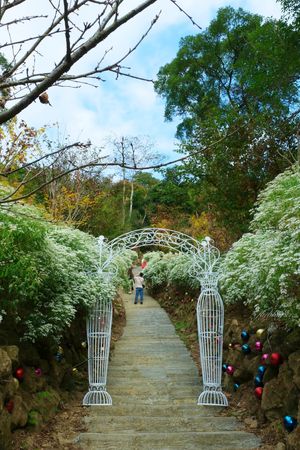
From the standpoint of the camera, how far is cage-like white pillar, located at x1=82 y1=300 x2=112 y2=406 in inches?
214

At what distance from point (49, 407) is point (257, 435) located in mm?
2215

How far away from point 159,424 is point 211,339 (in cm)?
147

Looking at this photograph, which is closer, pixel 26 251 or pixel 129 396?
pixel 26 251

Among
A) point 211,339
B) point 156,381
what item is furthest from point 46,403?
point 211,339

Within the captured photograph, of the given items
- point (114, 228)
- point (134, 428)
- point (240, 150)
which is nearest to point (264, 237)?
point (134, 428)

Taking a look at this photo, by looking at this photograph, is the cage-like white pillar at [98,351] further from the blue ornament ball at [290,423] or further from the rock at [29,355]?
the blue ornament ball at [290,423]

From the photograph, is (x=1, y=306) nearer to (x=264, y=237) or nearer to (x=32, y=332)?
(x=32, y=332)

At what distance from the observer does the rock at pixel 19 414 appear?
383cm

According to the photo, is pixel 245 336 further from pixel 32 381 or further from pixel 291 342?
pixel 32 381

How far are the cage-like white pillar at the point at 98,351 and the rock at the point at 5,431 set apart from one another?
1.87 metres

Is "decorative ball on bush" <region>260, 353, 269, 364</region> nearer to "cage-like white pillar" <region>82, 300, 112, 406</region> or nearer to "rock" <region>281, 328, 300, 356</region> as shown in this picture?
"rock" <region>281, 328, 300, 356</region>

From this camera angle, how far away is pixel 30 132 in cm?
891

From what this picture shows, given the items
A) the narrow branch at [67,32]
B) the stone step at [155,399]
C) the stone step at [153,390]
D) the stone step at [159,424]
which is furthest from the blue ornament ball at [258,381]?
the narrow branch at [67,32]

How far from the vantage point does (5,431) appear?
3512mm
